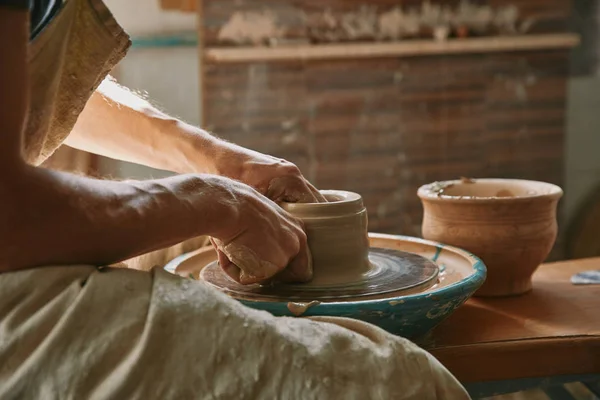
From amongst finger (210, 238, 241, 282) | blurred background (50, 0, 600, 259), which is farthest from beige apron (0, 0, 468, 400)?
blurred background (50, 0, 600, 259)

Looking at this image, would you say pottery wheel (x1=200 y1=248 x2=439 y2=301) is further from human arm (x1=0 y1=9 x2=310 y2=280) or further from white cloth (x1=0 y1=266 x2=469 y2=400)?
white cloth (x1=0 y1=266 x2=469 y2=400)

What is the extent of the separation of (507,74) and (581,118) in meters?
0.55

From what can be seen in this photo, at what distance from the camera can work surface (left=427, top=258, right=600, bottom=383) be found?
1.29m

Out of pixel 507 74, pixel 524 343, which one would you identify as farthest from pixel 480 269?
pixel 507 74

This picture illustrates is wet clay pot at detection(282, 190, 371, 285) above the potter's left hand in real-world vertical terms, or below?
below

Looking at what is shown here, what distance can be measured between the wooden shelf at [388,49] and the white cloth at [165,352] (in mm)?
3053

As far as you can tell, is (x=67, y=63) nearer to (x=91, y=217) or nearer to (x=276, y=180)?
(x=91, y=217)

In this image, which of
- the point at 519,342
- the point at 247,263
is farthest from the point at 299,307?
the point at 519,342

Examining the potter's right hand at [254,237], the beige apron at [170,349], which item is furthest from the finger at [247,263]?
the beige apron at [170,349]

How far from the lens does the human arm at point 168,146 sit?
1.39m

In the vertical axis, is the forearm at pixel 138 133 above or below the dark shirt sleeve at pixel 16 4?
below

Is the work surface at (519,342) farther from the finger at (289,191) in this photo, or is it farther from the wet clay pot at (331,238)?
the finger at (289,191)

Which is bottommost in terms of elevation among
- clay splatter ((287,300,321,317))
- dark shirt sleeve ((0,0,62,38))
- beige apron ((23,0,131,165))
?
clay splatter ((287,300,321,317))

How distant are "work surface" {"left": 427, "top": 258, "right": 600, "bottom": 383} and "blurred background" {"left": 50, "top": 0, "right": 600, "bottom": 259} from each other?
8.29 ft
